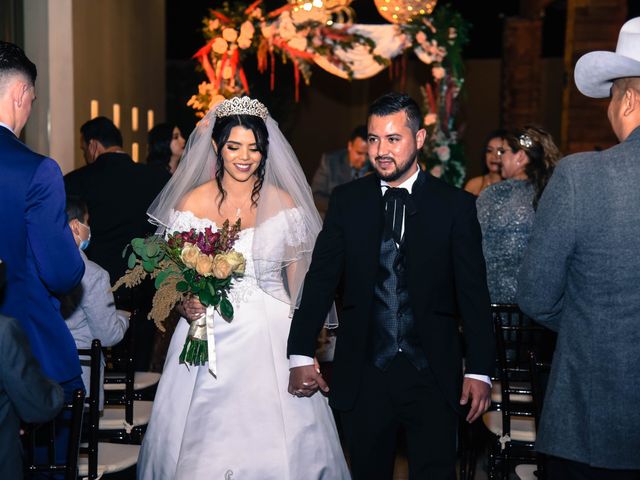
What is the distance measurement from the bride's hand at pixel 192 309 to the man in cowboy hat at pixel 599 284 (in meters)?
1.51

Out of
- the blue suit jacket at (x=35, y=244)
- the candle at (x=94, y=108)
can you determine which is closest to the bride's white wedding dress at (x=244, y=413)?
the blue suit jacket at (x=35, y=244)

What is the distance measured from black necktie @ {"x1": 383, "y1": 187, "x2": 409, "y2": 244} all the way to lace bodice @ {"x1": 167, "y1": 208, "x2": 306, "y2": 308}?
71cm

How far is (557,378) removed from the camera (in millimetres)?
2791

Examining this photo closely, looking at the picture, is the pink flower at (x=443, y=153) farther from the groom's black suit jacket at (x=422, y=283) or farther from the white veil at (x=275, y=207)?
the groom's black suit jacket at (x=422, y=283)

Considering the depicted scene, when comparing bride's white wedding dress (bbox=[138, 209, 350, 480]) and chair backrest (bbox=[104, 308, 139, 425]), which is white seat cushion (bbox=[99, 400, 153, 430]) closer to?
chair backrest (bbox=[104, 308, 139, 425])

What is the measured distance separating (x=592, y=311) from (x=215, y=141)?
196 cm

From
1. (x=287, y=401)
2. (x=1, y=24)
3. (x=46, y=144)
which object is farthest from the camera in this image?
(x=46, y=144)

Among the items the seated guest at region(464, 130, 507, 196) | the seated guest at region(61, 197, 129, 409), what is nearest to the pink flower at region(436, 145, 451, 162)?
the seated guest at region(464, 130, 507, 196)

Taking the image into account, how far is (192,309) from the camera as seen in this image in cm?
385

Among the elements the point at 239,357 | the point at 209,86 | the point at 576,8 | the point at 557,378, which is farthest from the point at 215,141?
the point at 576,8

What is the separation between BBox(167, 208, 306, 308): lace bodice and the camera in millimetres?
3957

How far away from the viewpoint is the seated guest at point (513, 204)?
5.13 m

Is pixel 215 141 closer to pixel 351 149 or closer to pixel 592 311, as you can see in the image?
pixel 592 311

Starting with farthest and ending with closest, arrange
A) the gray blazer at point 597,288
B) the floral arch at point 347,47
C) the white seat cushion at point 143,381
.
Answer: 1. the floral arch at point 347,47
2. the white seat cushion at point 143,381
3. the gray blazer at point 597,288
